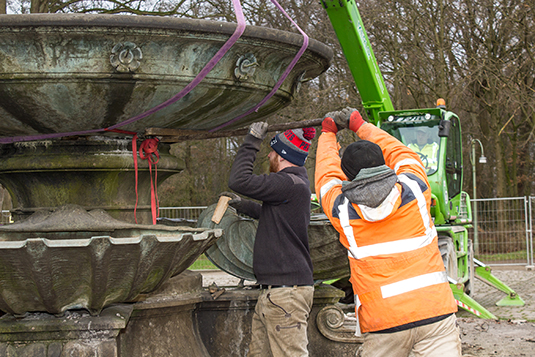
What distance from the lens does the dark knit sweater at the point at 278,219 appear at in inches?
130

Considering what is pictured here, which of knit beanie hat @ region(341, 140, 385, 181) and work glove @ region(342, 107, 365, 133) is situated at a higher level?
work glove @ region(342, 107, 365, 133)

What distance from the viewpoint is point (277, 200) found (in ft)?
11.1

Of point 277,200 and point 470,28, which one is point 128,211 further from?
point 470,28

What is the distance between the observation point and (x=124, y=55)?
9.27 feet

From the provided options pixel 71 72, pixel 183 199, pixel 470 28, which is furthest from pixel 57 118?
pixel 183 199

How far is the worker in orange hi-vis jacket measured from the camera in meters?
2.52

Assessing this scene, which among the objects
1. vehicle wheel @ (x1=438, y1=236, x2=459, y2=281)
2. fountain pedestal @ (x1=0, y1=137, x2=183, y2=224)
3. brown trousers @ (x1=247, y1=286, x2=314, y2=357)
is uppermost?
fountain pedestal @ (x1=0, y1=137, x2=183, y2=224)

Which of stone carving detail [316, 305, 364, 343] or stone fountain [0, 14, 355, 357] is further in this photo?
stone carving detail [316, 305, 364, 343]

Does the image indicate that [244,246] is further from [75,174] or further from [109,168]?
[75,174]

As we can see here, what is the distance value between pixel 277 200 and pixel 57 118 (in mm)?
1219

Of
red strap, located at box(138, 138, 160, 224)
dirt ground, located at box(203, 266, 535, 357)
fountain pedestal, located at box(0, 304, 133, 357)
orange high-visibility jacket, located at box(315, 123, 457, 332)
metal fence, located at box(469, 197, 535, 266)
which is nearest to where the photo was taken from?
orange high-visibility jacket, located at box(315, 123, 457, 332)

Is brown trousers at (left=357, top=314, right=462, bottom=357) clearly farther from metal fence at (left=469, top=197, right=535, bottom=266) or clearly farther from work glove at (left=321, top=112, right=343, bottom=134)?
metal fence at (left=469, top=197, right=535, bottom=266)

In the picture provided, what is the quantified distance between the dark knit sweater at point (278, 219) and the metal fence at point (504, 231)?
1121 centimetres

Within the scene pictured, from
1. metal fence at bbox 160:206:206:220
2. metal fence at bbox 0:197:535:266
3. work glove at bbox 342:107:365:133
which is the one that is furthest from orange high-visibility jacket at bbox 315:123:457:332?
metal fence at bbox 160:206:206:220
